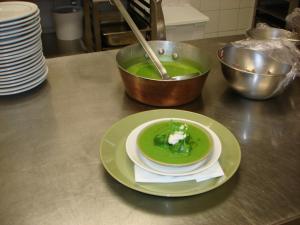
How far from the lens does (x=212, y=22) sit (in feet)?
8.90

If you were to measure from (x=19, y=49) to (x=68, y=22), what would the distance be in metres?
1.23

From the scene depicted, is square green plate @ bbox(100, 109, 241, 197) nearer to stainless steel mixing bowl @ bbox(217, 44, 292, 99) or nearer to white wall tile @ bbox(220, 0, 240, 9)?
stainless steel mixing bowl @ bbox(217, 44, 292, 99)

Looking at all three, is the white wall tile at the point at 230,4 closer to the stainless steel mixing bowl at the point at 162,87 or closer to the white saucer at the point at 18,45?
the stainless steel mixing bowl at the point at 162,87

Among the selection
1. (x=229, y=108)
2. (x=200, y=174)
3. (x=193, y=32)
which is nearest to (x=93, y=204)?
(x=200, y=174)

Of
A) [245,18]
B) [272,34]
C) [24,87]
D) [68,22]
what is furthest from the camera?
[245,18]

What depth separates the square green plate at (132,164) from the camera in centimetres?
63

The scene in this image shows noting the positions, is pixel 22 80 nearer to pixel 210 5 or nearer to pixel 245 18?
pixel 210 5

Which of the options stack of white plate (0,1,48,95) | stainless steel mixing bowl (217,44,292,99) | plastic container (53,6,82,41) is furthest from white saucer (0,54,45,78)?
plastic container (53,6,82,41)

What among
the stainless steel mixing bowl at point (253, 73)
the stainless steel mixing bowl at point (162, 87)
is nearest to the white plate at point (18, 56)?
the stainless steel mixing bowl at point (162, 87)

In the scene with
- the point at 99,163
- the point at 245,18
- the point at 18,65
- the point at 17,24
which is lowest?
the point at 245,18

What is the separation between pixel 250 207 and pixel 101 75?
60cm

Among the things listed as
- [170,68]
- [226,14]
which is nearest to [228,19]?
[226,14]

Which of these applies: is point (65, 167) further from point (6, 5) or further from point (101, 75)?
point (6, 5)

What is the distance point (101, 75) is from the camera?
41.7 inches
